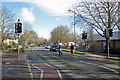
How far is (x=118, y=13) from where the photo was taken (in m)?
24.1

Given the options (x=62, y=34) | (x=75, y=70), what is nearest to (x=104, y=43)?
(x=75, y=70)

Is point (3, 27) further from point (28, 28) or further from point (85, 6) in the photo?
point (28, 28)

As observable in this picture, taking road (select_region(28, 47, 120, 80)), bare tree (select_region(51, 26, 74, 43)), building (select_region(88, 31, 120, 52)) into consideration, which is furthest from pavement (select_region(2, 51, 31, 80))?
bare tree (select_region(51, 26, 74, 43))

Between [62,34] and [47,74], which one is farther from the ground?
[62,34]

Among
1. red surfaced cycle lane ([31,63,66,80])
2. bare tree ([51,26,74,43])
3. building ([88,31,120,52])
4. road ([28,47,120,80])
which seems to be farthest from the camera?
bare tree ([51,26,74,43])

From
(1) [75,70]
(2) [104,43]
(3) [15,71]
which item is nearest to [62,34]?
(2) [104,43]

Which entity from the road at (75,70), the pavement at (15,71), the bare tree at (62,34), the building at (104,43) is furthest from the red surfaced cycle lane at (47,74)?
the bare tree at (62,34)

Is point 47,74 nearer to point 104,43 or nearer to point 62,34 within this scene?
point 104,43

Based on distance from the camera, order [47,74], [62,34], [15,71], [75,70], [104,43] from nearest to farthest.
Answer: [47,74] → [15,71] → [75,70] → [104,43] → [62,34]

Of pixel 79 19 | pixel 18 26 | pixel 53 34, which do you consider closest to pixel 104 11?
pixel 79 19

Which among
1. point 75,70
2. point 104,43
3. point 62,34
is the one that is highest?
point 62,34

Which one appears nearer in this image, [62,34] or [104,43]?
[104,43]

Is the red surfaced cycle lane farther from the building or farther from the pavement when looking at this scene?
the building

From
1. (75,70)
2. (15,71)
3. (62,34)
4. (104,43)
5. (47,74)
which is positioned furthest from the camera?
(62,34)
